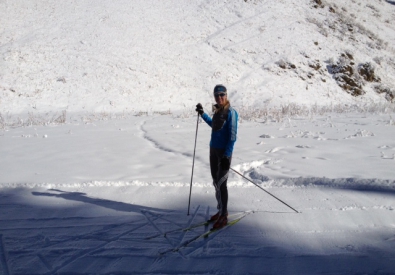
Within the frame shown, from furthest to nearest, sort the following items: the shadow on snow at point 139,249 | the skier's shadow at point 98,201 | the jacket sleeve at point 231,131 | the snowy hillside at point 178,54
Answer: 1. the snowy hillside at point 178,54
2. the skier's shadow at point 98,201
3. the jacket sleeve at point 231,131
4. the shadow on snow at point 139,249

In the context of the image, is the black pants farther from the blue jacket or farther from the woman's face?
the woman's face

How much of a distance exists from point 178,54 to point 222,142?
935 inches

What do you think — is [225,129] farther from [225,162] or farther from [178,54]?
[178,54]

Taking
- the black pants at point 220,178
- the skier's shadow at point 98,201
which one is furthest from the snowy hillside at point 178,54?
the black pants at point 220,178

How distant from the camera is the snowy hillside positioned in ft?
69.9

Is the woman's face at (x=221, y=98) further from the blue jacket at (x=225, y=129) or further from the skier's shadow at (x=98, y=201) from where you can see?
the skier's shadow at (x=98, y=201)

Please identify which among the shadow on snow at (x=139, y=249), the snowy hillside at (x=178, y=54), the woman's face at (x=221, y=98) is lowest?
the shadow on snow at (x=139, y=249)

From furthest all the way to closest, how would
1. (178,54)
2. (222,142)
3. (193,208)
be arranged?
(178,54), (193,208), (222,142)

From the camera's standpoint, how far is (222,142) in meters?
3.78

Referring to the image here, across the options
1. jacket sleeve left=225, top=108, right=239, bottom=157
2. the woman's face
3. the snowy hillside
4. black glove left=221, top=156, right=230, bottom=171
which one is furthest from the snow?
the woman's face

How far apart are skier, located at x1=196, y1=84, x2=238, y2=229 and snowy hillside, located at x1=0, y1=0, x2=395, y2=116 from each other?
1634 centimetres

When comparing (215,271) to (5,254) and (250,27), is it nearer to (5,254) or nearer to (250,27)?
(5,254)

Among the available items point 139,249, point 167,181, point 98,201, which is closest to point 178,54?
point 167,181

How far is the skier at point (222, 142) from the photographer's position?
3660mm
